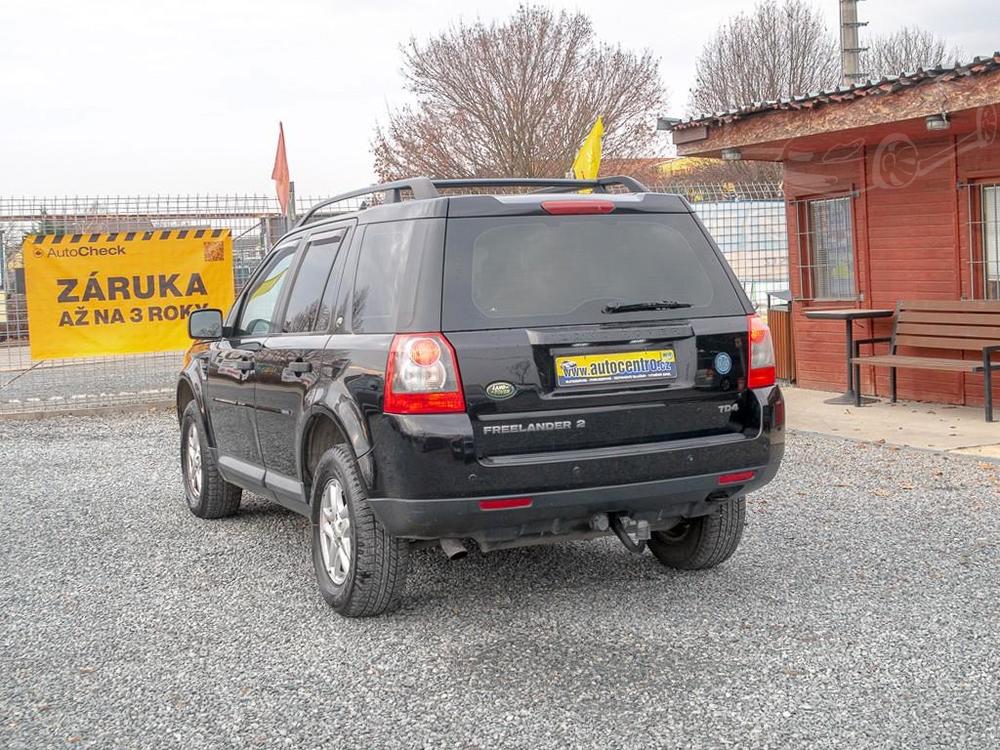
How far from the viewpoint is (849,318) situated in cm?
1130

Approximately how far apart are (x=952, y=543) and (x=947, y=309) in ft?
17.6

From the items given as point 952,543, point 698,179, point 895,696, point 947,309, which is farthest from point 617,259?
point 698,179

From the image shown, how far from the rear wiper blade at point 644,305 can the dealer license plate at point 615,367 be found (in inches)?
7.5

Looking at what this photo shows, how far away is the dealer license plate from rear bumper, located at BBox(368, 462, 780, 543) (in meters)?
0.42

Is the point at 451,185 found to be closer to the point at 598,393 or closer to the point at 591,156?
the point at 598,393

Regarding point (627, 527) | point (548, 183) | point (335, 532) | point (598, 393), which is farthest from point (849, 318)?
point (335, 532)

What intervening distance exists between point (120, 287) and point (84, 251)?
538 millimetres

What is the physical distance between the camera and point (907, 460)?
8.50 m

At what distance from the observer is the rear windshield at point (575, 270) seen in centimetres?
457

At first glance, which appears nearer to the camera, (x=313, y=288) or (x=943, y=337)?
(x=313, y=288)

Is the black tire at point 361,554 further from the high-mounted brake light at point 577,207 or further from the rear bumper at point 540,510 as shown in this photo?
the high-mounted brake light at point 577,207

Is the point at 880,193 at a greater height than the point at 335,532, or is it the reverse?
the point at 880,193

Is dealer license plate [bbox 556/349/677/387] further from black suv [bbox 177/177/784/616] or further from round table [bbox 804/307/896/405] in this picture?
round table [bbox 804/307/896/405]

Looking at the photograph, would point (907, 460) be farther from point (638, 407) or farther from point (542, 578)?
point (638, 407)
